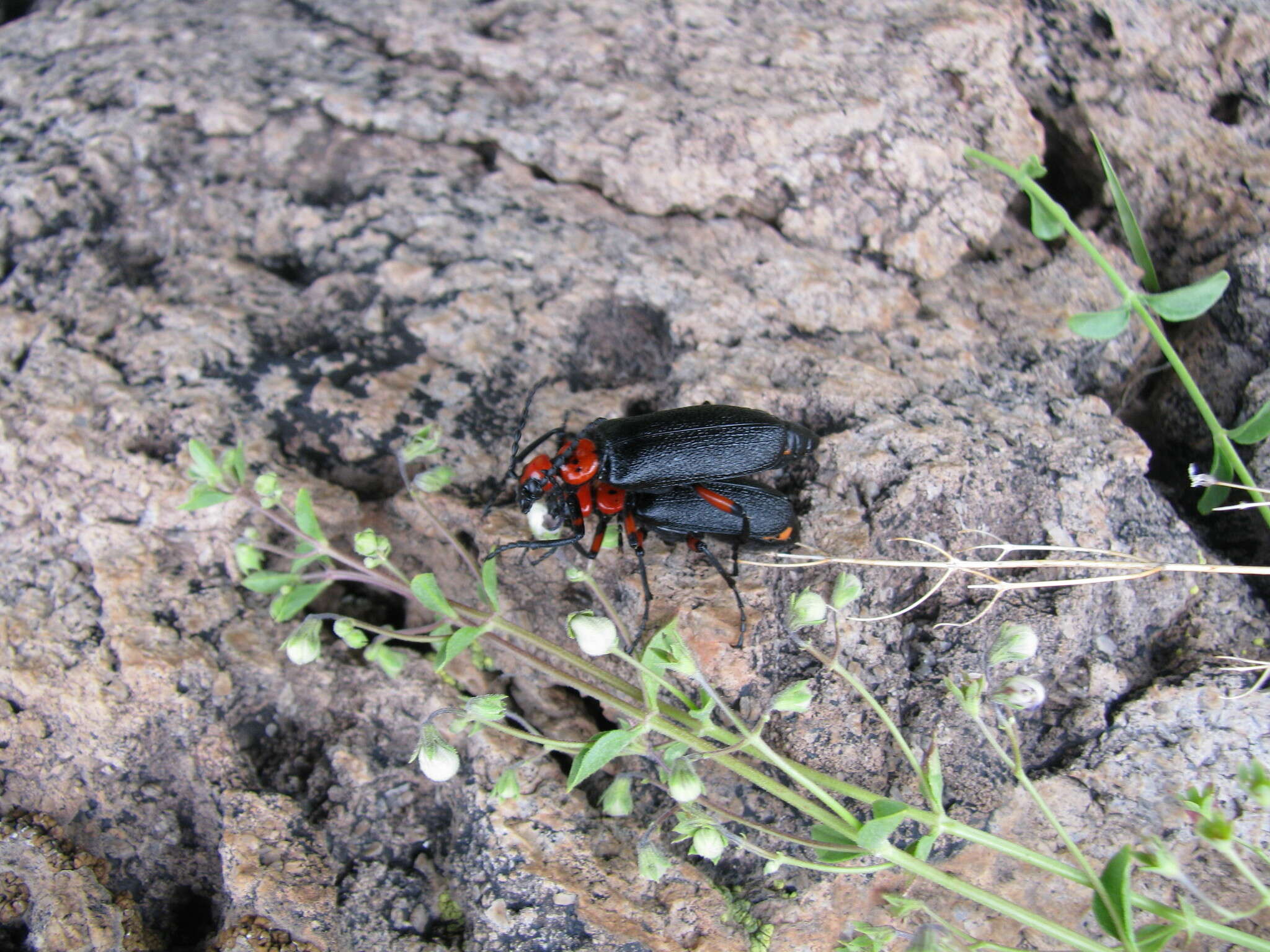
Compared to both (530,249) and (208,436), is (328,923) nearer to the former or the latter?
(208,436)

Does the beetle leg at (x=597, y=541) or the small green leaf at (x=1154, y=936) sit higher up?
the beetle leg at (x=597, y=541)

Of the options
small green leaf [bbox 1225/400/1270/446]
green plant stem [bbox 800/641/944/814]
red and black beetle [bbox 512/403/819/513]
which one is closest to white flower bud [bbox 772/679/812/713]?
green plant stem [bbox 800/641/944/814]

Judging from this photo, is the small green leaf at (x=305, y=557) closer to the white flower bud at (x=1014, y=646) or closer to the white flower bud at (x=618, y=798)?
the white flower bud at (x=618, y=798)

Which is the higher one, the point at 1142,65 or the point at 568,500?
the point at 1142,65

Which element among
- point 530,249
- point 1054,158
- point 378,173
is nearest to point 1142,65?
point 1054,158

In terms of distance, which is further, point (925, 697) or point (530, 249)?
point (530, 249)

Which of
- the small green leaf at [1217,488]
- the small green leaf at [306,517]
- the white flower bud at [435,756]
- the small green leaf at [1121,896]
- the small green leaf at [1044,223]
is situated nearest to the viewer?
the small green leaf at [1121,896]

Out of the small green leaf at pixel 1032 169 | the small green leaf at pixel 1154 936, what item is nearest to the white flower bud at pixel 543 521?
the small green leaf at pixel 1154 936
